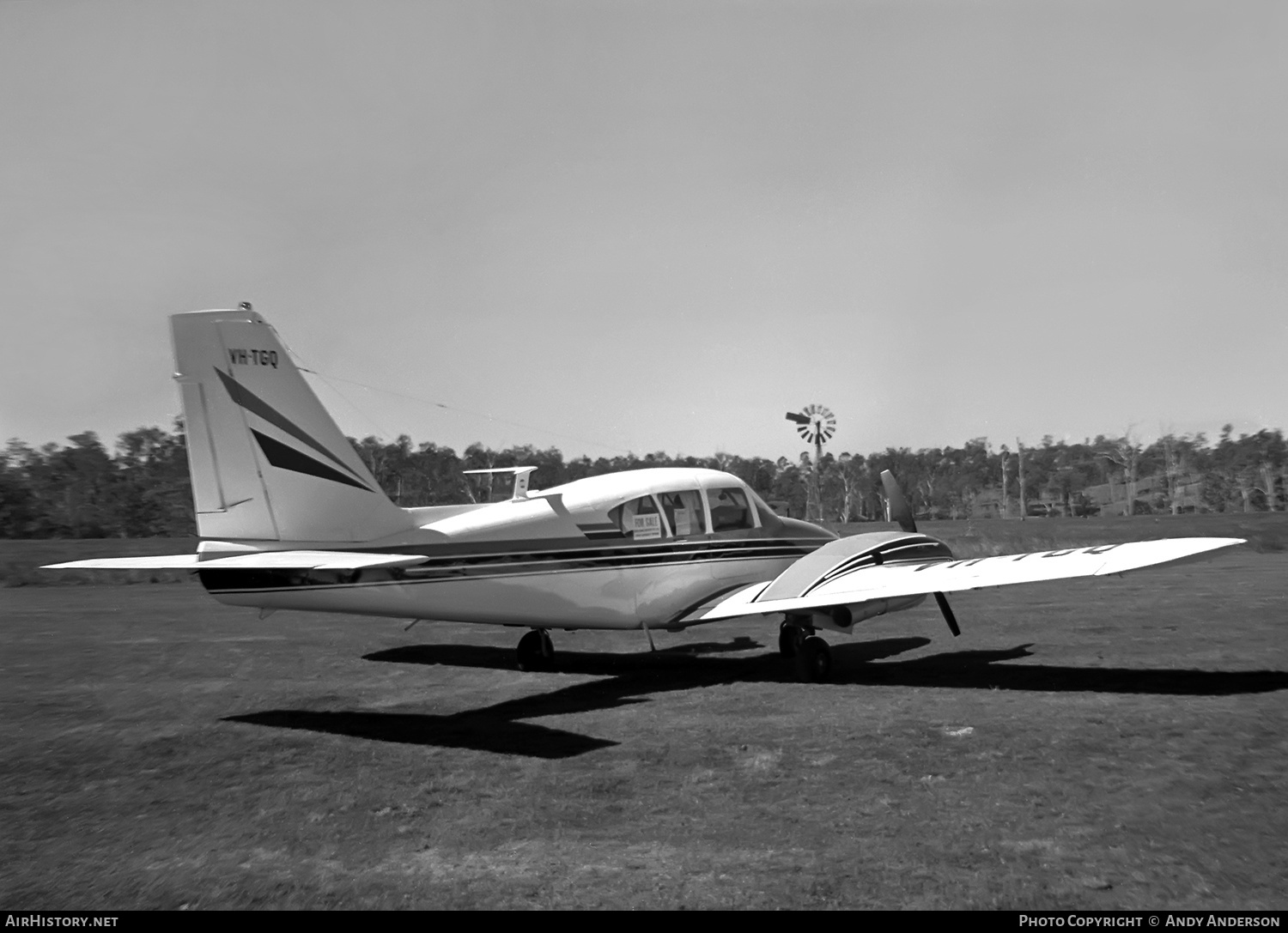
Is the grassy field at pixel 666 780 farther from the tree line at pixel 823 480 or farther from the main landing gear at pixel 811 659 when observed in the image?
the tree line at pixel 823 480

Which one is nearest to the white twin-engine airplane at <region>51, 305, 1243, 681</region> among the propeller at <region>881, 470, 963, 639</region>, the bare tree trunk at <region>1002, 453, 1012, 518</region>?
the propeller at <region>881, 470, 963, 639</region>

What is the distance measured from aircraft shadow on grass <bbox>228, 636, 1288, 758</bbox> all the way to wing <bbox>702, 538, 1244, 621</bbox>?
1.16 metres

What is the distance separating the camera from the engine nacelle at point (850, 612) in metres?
14.0

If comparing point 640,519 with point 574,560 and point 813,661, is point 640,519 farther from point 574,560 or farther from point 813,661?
point 813,661

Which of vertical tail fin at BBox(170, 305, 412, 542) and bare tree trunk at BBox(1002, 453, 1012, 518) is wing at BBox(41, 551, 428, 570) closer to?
vertical tail fin at BBox(170, 305, 412, 542)

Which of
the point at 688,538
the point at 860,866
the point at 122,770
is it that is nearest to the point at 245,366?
the point at 122,770

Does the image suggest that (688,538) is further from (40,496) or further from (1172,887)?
(40,496)

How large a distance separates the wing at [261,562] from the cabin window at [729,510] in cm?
567

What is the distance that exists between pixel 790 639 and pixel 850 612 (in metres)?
1.68

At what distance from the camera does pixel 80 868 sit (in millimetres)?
6312

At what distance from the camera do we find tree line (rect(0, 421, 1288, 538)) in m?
94.0

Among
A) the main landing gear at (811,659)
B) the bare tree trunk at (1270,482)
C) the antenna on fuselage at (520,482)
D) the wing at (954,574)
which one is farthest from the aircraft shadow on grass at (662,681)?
the bare tree trunk at (1270,482)

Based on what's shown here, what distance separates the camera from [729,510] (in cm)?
1568
